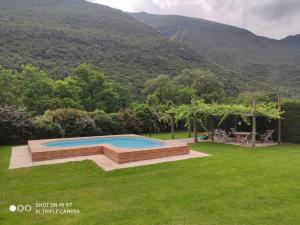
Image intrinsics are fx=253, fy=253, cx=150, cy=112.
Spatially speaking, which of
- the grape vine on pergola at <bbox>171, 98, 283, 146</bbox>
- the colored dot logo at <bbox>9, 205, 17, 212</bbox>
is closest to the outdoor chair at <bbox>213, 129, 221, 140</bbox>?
the grape vine on pergola at <bbox>171, 98, 283, 146</bbox>

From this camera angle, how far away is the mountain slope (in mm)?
32438

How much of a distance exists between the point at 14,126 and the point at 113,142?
533 centimetres

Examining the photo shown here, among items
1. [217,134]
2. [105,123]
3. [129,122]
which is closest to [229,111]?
[217,134]

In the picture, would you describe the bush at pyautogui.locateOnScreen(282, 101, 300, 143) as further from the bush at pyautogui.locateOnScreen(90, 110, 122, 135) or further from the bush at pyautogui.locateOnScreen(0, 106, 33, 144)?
the bush at pyautogui.locateOnScreen(0, 106, 33, 144)

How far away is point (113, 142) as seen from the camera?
43.4 ft

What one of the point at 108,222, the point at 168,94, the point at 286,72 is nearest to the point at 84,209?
the point at 108,222

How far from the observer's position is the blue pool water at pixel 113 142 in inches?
473

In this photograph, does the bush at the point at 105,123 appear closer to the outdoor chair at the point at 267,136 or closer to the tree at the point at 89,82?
the outdoor chair at the point at 267,136

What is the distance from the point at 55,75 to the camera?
30500mm

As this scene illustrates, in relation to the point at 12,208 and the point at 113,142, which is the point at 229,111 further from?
the point at 12,208

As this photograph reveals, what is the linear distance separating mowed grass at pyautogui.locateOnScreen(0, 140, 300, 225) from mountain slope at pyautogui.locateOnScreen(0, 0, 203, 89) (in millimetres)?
26311

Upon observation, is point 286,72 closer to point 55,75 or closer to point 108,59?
point 108,59

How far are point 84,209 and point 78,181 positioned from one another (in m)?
1.85

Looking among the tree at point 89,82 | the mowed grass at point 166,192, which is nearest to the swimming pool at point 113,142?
the mowed grass at point 166,192
